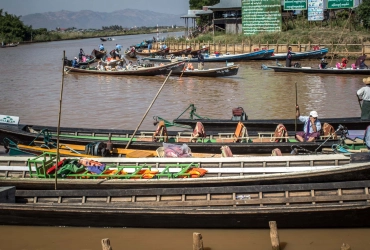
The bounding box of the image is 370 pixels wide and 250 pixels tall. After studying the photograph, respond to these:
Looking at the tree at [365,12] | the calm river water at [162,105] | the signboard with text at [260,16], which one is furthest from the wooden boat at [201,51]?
the tree at [365,12]

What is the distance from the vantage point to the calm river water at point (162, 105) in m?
7.33

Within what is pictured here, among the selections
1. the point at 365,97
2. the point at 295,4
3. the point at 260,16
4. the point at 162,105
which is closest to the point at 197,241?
the point at 365,97

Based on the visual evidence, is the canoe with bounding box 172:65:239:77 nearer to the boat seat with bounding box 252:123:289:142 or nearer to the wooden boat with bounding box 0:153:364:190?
the boat seat with bounding box 252:123:289:142

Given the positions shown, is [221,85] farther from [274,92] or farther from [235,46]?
[235,46]

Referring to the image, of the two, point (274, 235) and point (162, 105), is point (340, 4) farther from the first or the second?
point (274, 235)

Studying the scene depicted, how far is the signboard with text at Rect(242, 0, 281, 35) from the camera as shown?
38438 millimetres

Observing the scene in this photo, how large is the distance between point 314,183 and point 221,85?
16.3 metres

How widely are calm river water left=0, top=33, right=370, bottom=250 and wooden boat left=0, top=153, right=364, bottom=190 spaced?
861mm

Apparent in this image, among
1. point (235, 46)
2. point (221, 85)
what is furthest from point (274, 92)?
point (235, 46)

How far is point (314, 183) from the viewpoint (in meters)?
7.62

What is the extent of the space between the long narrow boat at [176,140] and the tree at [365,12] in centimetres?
2764

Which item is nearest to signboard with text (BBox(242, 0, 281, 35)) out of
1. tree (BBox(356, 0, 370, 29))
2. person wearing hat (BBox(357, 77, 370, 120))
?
tree (BBox(356, 0, 370, 29))

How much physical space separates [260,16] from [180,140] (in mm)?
29798

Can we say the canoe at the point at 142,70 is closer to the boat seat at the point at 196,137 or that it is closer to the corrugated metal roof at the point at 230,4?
the boat seat at the point at 196,137
